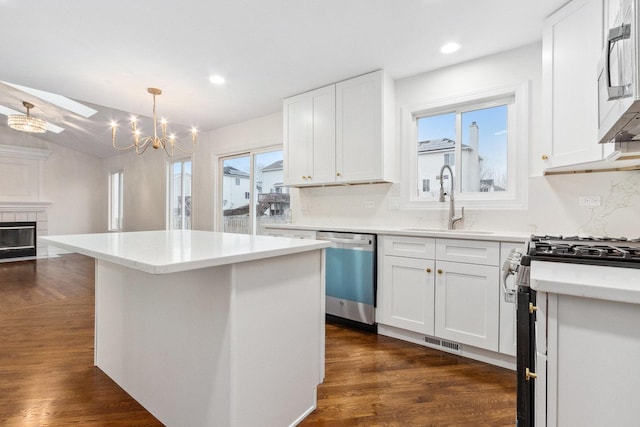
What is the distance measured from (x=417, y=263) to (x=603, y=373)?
177 cm

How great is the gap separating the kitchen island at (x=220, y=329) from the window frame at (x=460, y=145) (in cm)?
172

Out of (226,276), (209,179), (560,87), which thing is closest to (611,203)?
(560,87)

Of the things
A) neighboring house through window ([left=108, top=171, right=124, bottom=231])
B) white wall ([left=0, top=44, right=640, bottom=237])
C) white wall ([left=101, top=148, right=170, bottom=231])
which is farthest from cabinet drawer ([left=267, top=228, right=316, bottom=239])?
neighboring house through window ([left=108, top=171, right=124, bottom=231])

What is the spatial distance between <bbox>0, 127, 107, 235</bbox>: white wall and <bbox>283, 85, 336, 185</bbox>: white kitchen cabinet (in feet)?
23.1

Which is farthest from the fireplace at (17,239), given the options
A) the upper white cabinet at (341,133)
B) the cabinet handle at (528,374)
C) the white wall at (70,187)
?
the cabinet handle at (528,374)

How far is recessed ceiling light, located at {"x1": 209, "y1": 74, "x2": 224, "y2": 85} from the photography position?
327 centimetres

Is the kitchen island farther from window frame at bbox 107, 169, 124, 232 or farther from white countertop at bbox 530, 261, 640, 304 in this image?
window frame at bbox 107, 169, 124, 232

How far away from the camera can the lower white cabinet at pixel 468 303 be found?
215 centimetres

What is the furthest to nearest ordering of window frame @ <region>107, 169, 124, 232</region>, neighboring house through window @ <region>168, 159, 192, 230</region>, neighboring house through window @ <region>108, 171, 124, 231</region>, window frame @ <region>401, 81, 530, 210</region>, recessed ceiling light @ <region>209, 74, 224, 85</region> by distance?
neighboring house through window @ <region>108, 171, 124, 231</region> < window frame @ <region>107, 169, 124, 232</region> < neighboring house through window @ <region>168, 159, 192, 230</region> < recessed ceiling light @ <region>209, 74, 224, 85</region> < window frame @ <region>401, 81, 530, 210</region>

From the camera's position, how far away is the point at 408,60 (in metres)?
2.82

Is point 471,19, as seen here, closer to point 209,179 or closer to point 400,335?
point 400,335

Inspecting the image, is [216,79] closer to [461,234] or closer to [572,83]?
[461,234]

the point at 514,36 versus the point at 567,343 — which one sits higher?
the point at 514,36

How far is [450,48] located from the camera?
8.58 ft
